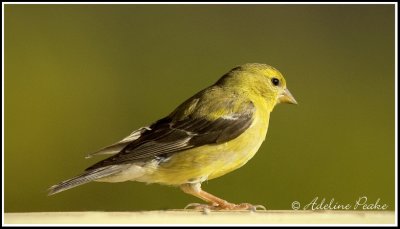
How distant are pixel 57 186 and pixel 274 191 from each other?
1.42m

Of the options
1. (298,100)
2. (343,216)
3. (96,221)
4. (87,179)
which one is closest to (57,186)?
(87,179)

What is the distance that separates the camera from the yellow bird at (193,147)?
12.6 feet

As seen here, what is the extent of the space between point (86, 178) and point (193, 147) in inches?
24.3

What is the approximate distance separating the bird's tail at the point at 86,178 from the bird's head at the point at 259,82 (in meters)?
0.91

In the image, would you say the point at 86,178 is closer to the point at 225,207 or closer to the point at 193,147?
the point at 193,147

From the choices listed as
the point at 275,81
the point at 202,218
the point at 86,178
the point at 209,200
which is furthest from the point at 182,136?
the point at 202,218

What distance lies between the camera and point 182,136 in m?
3.91

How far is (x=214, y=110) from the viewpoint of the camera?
4.05 metres

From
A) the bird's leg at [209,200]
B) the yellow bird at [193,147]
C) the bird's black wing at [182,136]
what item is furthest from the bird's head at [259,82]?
the bird's leg at [209,200]

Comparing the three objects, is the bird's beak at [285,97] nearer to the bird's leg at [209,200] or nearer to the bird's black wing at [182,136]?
the bird's black wing at [182,136]

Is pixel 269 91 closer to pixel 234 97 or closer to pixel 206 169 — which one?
pixel 234 97

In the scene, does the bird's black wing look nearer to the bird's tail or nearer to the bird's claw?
the bird's tail

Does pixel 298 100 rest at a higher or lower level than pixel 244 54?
lower

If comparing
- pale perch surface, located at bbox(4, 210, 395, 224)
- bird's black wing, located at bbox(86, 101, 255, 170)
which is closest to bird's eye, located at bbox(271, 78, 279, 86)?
bird's black wing, located at bbox(86, 101, 255, 170)
